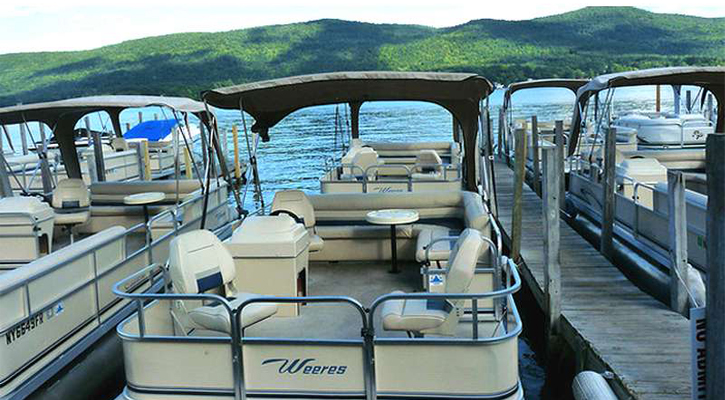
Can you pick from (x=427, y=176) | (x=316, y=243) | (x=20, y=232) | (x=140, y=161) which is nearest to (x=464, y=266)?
(x=316, y=243)

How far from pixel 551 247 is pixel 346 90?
10.3 feet

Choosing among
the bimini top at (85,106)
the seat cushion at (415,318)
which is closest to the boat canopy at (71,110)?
the bimini top at (85,106)

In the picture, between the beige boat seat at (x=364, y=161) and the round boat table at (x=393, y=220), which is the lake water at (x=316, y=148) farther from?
the round boat table at (x=393, y=220)

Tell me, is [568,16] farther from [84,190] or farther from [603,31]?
[84,190]

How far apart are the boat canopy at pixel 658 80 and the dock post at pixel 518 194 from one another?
2.38 meters

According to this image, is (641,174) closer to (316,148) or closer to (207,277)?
(207,277)

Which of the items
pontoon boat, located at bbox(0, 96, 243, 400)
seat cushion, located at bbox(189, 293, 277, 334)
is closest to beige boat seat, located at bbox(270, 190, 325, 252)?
pontoon boat, located at bbox(0, 96, 243, 400)

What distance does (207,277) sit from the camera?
502 cm

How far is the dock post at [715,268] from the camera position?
10.9ft

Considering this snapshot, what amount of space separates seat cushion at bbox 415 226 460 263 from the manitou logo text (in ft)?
5.93

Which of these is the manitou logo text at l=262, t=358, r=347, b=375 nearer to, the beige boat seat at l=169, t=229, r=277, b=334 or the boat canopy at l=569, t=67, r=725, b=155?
the beige boat seat at l=169, t=229, r=277, b=334

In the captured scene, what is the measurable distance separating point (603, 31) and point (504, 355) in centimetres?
7128

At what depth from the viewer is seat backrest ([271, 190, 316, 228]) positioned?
290 inches

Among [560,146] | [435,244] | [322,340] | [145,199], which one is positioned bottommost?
[322,340]
